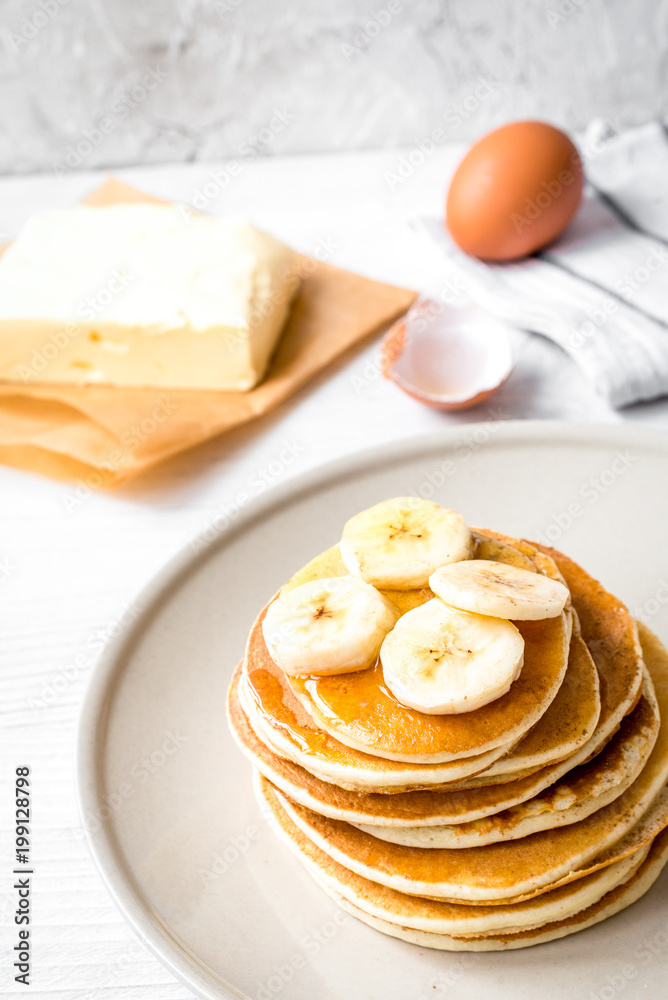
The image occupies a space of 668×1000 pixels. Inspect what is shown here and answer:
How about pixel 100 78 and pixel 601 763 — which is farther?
pixel 100 78

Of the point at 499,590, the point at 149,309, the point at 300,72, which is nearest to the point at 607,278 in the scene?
the point at 149,309

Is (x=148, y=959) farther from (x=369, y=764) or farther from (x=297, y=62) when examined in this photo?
(x=297, y=62)

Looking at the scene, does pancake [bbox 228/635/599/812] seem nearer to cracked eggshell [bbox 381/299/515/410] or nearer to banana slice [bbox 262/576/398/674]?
banana slice [bbox 262/576/398/674]

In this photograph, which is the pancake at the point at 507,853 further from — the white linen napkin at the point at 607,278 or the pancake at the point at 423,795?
the white linen napkin at the point at 607,278

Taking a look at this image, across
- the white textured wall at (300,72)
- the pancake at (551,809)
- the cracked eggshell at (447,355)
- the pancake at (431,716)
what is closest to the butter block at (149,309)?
the cracked eggshell at (447,355)

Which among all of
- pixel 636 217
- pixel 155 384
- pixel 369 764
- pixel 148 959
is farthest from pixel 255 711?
pixel 636 217

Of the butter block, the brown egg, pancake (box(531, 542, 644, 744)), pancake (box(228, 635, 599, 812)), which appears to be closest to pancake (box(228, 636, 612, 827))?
pancake (box(228, 635, 599, 812))
